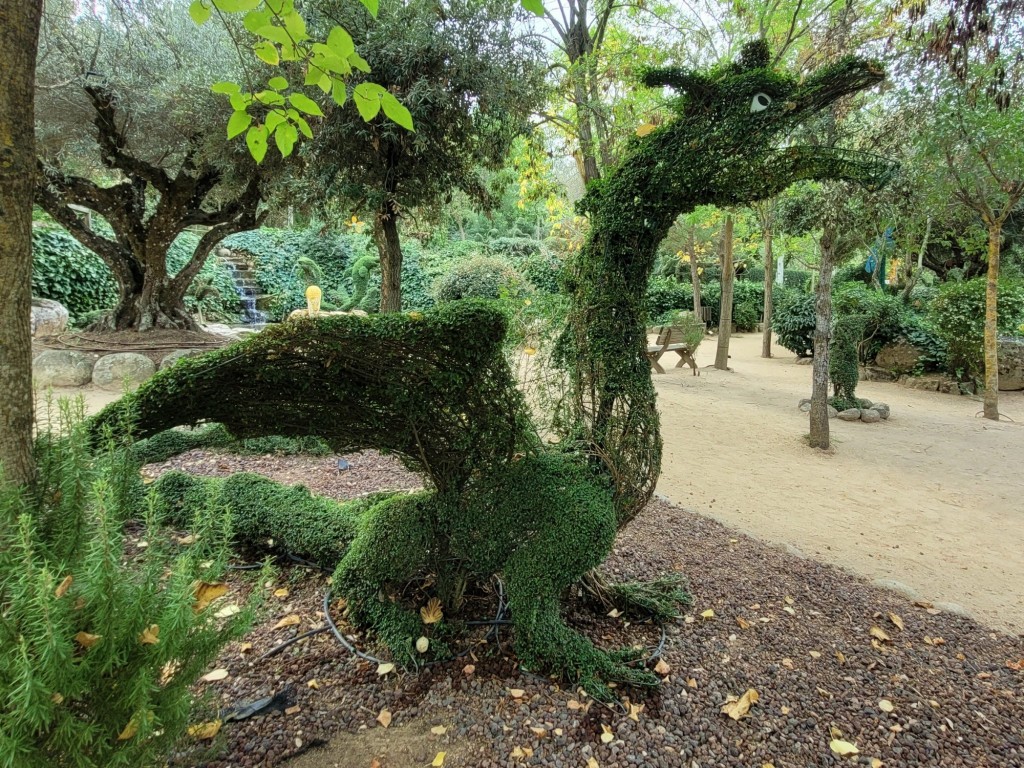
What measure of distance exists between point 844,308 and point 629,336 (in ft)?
38.1

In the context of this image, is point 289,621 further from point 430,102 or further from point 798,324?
point 798,324

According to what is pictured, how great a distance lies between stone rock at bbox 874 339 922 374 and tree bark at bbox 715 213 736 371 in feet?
10.2

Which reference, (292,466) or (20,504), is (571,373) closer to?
(20,504)

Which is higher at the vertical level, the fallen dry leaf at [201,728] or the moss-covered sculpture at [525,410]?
the moss-covered sculpture at [525,410]

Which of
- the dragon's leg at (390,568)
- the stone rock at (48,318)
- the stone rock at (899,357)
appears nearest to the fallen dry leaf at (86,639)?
the dragon's leg at (390,568)

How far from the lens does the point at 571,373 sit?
2.42 meters

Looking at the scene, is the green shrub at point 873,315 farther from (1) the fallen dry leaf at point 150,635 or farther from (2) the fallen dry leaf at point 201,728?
(1) the fallen dry leaf at point 150,635

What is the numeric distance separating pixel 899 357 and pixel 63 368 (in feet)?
49.7

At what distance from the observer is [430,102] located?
16.0ft

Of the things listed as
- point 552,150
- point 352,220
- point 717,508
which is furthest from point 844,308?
point 352,220

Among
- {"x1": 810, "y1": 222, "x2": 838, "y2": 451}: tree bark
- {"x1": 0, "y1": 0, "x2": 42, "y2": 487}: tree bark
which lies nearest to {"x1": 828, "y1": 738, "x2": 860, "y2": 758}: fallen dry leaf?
{"x1": 0, "y1": 0, "x2": 42, "y2": 487}: tree bark

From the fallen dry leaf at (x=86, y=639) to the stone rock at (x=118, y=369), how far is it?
27.6ft

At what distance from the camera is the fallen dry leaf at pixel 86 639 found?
1100 millimetres

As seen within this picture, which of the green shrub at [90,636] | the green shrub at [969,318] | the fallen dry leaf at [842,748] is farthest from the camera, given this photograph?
the green shrub at [969,318]
